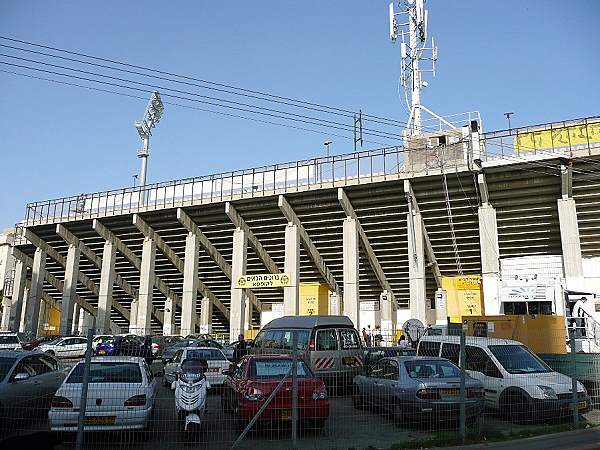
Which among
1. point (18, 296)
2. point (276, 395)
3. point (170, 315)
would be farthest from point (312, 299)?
point (18, 296)

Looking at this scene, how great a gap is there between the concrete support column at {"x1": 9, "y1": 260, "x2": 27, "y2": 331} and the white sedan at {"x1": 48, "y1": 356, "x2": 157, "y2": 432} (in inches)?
1849

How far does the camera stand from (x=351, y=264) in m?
34.1

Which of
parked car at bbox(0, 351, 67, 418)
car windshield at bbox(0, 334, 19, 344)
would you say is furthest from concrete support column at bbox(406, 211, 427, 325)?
parked car at bbox(0, 351, 67, 418)

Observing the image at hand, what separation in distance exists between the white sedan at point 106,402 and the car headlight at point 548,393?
7379 millimetres

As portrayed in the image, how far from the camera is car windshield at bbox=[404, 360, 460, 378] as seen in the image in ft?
32.5

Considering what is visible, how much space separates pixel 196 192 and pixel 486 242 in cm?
2079

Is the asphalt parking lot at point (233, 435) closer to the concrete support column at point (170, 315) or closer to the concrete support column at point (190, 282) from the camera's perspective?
the concrete support column at point (190, 282)

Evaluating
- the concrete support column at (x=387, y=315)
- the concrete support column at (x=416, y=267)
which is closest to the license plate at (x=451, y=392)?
the concrete support column at (x=416, y=267)

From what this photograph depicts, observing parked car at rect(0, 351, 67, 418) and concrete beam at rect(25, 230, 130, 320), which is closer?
parked car at rect(0, 351, 67, 418)

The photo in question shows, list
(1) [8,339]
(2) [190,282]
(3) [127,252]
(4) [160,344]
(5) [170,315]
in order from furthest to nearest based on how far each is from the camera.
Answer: (5) [170,315], (3) [127,252], (2) [190,282], (4) [160,344], (1) [8,339]

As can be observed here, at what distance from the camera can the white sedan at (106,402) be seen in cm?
777

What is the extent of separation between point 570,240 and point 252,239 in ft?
72.0

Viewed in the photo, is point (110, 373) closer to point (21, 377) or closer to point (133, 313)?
point (21, 377)

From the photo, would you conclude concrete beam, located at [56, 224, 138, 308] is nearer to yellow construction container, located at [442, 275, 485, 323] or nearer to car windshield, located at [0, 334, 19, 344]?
car windshield, located at [0, 334, 19, 344]
